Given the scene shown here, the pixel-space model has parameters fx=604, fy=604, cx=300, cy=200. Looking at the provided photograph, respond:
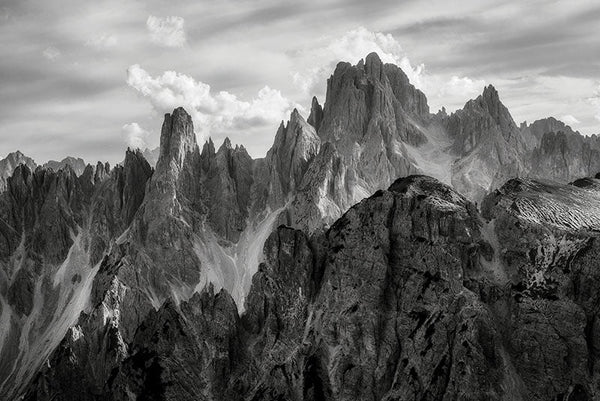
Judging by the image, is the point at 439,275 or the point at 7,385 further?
the point at 7,385

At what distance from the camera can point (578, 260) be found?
101 m

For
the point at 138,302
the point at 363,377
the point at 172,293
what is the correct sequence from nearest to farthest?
the point at 363,377 < the point at 138,302 < the point at 172,293

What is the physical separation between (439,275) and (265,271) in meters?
41.8

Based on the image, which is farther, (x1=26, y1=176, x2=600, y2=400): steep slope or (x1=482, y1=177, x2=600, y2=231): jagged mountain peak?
(x1=482, y1=177, x2=600, y2=231): jagged mountain peak

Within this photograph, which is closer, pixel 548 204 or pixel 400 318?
pixel 400 318

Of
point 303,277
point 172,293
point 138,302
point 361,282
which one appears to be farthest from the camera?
point 172,293

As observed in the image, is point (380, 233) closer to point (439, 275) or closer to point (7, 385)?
point (439, 275)

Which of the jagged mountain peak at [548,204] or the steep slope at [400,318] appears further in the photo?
the jagged mountain peak at [548,204]

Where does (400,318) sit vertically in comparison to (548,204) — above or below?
below

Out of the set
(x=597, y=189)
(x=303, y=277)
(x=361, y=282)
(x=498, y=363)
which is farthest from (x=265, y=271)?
(x=597, y=189)

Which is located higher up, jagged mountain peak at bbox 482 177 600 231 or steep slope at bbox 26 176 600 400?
jagged mountain peak at bbox 482 177 600 231

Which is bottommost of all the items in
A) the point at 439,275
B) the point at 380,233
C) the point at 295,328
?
the point at 295,328

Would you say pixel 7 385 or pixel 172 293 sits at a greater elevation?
pixel 172 293

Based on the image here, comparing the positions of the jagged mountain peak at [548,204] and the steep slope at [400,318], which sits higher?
the jagged mountain peak at [548,204]
